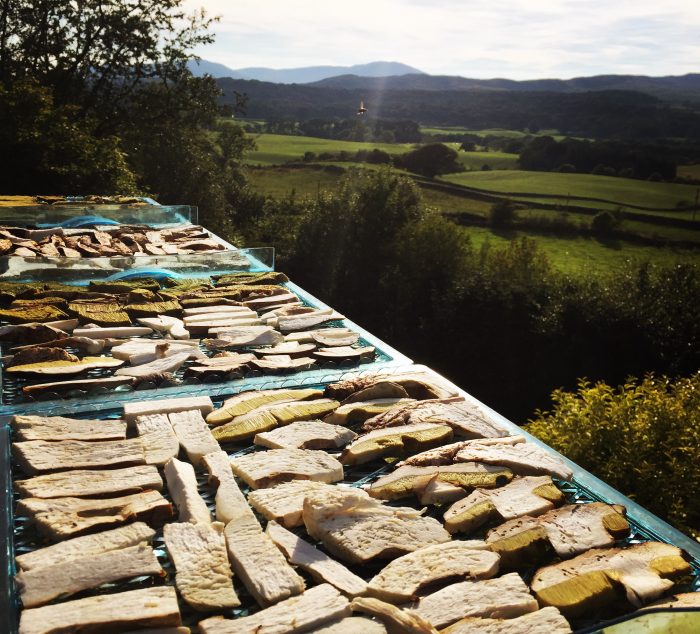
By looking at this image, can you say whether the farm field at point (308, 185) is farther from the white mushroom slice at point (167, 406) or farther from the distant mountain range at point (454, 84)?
the white mushroom slice at point (167, 406)

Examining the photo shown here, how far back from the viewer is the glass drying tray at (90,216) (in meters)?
8.25

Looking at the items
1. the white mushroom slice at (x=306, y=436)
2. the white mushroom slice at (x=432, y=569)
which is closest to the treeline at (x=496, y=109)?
the white mushroom slice at (x=306, y=436)

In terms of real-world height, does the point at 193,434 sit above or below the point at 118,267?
below

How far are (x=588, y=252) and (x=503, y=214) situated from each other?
5.43 m

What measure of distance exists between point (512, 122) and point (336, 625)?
41036mm

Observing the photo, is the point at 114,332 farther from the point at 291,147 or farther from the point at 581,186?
the point at 291,147

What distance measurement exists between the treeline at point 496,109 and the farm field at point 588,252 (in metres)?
6.51

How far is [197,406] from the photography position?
3.50 m

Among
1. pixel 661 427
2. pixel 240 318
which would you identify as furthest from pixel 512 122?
pixel 240 318

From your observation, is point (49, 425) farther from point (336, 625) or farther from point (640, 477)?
point (640, 477)

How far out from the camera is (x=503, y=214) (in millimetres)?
34875

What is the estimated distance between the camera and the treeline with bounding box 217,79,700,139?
114ft

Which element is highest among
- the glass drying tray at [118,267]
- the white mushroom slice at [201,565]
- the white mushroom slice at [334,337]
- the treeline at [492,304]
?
the glass drying tray at [118,267]

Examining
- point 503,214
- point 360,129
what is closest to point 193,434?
point 503,214
